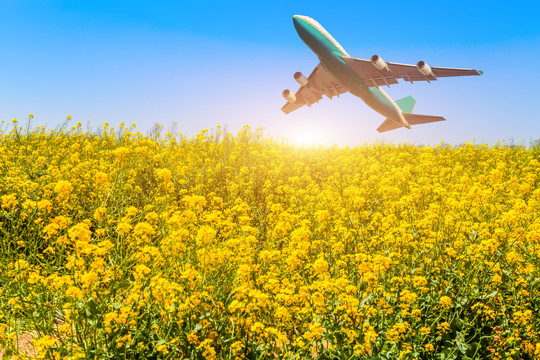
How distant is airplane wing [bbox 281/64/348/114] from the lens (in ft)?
72.4

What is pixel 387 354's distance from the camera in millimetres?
2814

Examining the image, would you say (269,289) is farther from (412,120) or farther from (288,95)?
(412,120)

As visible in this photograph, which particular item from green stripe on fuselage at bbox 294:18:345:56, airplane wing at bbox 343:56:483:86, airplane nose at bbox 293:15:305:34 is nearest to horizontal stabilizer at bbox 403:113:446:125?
airplane wing at bbox 343:56:483:86

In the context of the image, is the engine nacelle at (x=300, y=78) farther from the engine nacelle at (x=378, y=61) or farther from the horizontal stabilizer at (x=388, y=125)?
the horizontal stabilizer at (x=388, y=125)

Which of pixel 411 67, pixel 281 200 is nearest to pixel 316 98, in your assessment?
pixel 411 67

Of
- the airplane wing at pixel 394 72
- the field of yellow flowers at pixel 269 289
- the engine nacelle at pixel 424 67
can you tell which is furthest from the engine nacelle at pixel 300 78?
the field of yellow flowers at pixel 269 289

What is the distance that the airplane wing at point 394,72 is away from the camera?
1670cm

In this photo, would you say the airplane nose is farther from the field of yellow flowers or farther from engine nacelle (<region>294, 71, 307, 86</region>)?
the field of yellow flowers

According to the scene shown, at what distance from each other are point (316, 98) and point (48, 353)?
22100mm

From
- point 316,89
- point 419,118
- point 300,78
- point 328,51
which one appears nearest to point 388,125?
point 419,118

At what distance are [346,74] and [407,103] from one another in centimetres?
1177

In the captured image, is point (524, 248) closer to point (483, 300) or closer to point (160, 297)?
point (483, 300)

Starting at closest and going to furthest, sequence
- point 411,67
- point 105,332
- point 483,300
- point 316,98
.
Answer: point 105,332 < point 483,300 < point 411,67 < point 316,98

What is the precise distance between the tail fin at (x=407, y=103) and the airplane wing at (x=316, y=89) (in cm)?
775
